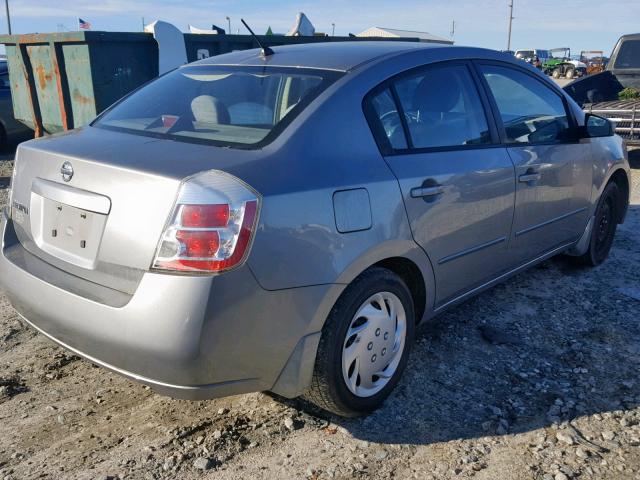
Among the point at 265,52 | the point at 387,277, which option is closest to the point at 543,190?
the point at 387,277

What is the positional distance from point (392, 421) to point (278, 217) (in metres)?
1.23

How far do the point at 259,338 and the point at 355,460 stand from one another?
0.74m

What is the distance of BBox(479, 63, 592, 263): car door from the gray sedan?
3 centimetres

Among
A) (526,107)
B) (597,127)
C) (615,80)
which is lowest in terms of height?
(615,80)

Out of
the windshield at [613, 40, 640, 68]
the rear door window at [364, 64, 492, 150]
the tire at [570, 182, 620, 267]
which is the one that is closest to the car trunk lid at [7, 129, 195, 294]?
the rear door window at [364, 64, 492, 150]

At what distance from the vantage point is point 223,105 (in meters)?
2.98

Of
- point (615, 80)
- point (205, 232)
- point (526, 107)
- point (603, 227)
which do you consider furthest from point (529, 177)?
point (615, 80)

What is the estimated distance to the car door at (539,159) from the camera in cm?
367

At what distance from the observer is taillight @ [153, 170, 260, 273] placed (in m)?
2.20

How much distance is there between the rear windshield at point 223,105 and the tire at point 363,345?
79cm

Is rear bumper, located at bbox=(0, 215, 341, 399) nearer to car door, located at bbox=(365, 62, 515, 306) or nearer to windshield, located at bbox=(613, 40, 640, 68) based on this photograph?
car door, located at bbox=(365, 62, 515, 306)

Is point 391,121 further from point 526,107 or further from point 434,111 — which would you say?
point 526,107

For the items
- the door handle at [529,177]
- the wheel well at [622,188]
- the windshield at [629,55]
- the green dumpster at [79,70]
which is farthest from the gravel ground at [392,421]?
the windshield at [629,55]

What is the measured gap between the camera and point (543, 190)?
3854 mm
